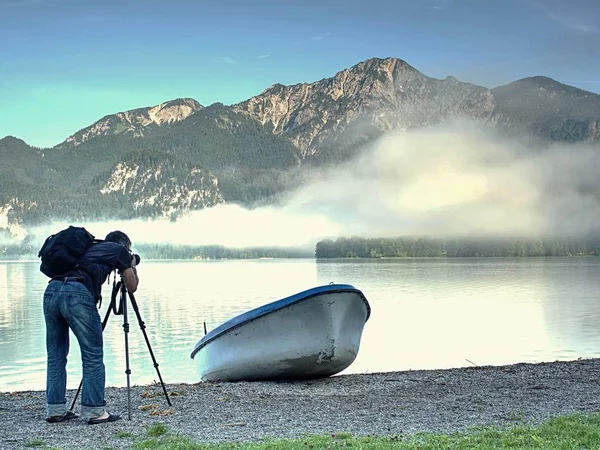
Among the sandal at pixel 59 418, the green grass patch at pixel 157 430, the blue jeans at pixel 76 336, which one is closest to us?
the green grass patch at pixel 157 430

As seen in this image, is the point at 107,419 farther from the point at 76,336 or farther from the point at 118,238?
the point at 118,238

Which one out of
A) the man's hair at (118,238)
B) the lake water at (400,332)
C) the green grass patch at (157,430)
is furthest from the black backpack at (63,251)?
the lake water at (400,332)

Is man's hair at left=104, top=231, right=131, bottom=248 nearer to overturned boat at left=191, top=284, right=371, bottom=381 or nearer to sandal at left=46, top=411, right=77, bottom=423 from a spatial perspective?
sandal at left=46, top=411, right=77, bottom=423

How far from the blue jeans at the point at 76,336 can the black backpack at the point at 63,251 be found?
9.0 inches

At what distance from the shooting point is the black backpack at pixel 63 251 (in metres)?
12.4

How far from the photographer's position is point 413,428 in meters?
11.4

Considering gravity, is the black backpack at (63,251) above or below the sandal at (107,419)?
above

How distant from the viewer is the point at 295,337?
62.1ft

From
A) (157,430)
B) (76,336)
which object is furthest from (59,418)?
(157,430)

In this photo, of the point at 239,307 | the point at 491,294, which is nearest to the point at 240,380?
the point at 239,307

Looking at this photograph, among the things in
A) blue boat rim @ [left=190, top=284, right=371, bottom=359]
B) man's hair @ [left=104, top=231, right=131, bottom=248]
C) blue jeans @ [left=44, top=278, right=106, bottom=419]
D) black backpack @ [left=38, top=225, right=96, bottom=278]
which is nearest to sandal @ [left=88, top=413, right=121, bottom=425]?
blue jeans @ [left=44, top=278, right=106, bottom=419]

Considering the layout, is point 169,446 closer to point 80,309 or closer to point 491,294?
point 80,309

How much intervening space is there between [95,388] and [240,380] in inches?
299

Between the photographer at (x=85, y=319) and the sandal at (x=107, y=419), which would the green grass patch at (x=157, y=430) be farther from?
the photographer at (x=85, y=319)
